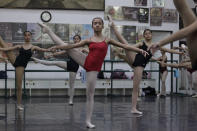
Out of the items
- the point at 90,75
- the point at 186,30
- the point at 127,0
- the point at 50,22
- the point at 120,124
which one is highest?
the point at 127,0

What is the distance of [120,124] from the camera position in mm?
6660

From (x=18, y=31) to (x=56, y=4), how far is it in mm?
1772

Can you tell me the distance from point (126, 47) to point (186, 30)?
10.9ft

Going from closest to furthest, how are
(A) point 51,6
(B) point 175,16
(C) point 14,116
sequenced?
(C) point 14,116
(A) point 51,6
(B) point 175,16

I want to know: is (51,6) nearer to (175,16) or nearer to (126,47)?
(175,16)

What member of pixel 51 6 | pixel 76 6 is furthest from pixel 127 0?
pixel 51 6

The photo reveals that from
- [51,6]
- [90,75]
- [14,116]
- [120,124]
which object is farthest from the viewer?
[51,6]

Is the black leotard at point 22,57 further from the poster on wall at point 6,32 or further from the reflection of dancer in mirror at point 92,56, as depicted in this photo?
the poster on wall at point 6,32

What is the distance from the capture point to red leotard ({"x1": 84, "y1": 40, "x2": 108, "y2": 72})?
6.25 m

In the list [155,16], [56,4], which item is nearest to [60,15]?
[56,4]

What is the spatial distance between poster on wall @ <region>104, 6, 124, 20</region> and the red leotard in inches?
328

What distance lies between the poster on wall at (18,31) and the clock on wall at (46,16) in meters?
0.72

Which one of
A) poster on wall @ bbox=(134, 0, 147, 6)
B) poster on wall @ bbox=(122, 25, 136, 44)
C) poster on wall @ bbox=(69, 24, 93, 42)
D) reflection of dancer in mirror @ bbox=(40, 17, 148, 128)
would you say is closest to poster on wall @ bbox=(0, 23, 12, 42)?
poster on wall @ bbox=(69, 24, 93, 42)

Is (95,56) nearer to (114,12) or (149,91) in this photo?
(149,91)
